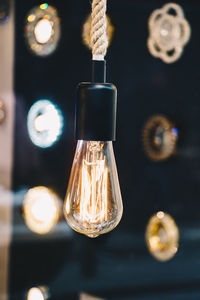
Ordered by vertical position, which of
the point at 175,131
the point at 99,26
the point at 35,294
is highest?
the point at 99,26

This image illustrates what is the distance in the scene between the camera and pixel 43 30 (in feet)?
5.53

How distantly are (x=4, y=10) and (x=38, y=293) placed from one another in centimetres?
112

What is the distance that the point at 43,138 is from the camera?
67.5 inches

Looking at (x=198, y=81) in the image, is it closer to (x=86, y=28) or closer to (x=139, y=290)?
(x=86, y=28)

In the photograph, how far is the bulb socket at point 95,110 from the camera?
0.64 meters

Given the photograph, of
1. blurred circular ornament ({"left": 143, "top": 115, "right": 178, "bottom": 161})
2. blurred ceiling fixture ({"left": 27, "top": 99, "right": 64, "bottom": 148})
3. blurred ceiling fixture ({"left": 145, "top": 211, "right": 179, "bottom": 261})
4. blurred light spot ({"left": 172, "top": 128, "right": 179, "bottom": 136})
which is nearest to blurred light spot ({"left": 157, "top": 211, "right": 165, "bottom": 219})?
blurred ceiling fixture ({"left": 145, "top": 211, "right": 179, "bottom": 261})

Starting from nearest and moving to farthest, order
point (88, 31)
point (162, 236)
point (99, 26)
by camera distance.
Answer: point (99, 26) → point (88, 31) → point (162, 236)

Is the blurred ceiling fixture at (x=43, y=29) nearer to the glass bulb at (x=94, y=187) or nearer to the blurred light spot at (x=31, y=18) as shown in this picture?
the blurred light spot at (x=31, y=18)

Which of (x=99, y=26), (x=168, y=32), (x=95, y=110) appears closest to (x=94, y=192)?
(x=95, y=110)

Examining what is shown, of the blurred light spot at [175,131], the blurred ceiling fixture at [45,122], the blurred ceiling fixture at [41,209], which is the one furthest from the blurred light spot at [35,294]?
the blurred light spot at [175,131]

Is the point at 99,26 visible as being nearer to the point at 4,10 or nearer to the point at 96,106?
the point at 96,106

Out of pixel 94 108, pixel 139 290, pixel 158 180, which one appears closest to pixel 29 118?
pixel 158 180

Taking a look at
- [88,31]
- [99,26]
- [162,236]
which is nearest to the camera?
[99,26]

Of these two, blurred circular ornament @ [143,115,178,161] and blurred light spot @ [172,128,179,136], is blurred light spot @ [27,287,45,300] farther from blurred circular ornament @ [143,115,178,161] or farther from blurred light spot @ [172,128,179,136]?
blurred light spot @ [172,128,179,136]
